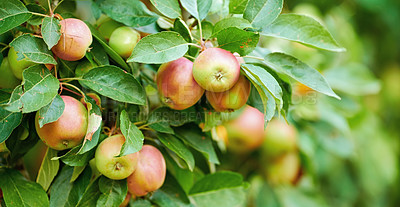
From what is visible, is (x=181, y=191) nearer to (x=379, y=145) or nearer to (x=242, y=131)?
(x=242, y=131)

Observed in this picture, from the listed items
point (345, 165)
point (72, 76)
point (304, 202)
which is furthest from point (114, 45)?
point (345, 165)

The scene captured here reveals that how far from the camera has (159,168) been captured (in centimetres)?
48

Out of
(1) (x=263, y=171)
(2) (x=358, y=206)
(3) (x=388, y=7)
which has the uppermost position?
(3) (x=388, y=7)

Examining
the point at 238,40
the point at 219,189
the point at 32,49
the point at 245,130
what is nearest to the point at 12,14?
the point at 32,49

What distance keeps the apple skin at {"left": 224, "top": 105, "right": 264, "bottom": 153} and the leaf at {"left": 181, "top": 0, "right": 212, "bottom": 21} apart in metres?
0.43

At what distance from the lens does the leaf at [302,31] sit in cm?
50

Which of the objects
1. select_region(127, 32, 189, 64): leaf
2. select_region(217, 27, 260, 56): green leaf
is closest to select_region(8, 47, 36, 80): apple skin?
select_region(127, 32, 189, 64): leaf

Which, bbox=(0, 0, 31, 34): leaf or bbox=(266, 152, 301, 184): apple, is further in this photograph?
bbox=(266, 152, 301, 184): apple

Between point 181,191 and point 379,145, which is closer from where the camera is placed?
point 181,191

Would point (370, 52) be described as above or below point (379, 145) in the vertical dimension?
above

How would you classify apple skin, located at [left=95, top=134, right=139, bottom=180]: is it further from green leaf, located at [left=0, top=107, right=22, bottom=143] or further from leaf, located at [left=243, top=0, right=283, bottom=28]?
leaf, located at [left=243, top=0, right=283, bottom=28]

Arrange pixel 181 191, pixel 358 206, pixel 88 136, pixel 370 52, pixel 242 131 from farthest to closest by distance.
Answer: pixel 370 52 < pixel 358 206 < pixel 242 131 < pixel 181 191 < pixel 88 136

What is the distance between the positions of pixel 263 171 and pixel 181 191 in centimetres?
51

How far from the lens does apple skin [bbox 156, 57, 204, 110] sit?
462 mm
